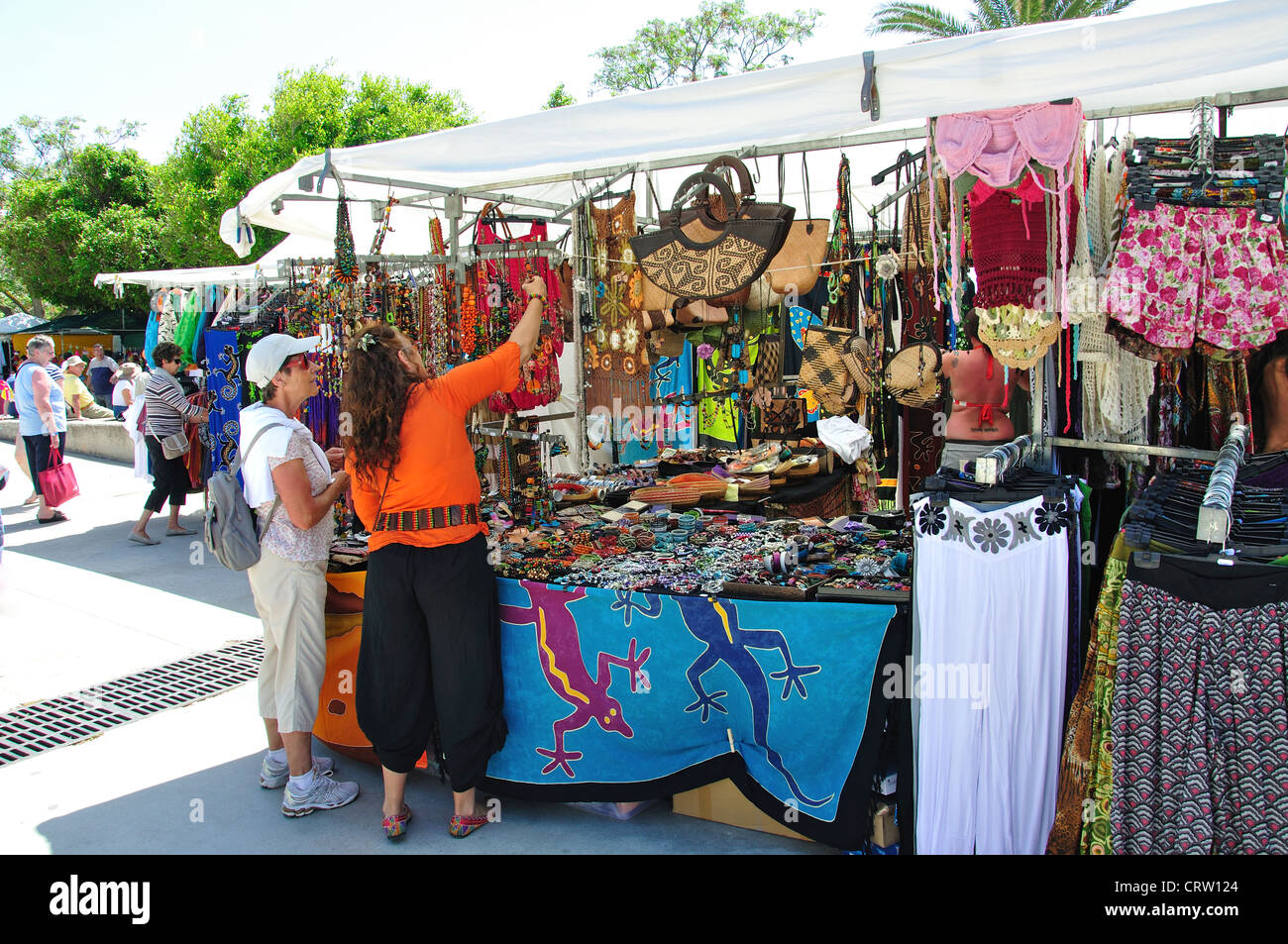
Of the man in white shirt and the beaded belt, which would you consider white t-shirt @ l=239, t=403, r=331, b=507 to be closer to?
the beaded belt

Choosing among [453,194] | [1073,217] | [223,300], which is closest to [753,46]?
[223,300]

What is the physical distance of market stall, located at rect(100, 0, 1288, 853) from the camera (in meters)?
2.35

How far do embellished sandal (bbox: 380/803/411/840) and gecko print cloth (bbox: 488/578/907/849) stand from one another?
1.10 ft

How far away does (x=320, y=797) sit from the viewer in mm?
3303

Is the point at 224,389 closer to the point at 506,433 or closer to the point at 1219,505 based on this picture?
the point at 506,433

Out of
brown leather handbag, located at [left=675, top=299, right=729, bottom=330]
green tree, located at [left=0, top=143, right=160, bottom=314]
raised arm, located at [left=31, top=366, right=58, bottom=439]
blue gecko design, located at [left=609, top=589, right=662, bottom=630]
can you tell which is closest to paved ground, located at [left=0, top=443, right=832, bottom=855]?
blue gecko design, located at [left=609, top=589, right=662, bottom=630]

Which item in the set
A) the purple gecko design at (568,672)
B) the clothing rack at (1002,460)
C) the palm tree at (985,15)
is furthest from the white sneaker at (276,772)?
the palm tree at (985,15)

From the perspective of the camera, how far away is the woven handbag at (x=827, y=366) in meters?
3.99

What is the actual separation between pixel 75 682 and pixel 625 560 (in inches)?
127

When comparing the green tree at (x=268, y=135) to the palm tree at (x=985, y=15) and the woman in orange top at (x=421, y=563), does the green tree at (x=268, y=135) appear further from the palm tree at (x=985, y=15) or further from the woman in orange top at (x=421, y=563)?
the woman in orange top at (x=421, y=563)

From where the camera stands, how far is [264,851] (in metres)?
3.07

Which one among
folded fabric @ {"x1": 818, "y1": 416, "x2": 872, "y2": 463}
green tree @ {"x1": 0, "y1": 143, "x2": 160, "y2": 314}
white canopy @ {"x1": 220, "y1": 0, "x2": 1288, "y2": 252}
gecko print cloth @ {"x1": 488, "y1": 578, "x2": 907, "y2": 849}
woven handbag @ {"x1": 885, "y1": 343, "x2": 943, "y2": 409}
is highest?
green tree @ {"x1": 0, "y1": 143, "x2": 160, "y2": 314}

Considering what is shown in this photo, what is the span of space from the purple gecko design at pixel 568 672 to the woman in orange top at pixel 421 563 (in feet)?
0.62

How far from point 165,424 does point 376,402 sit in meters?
5.37
